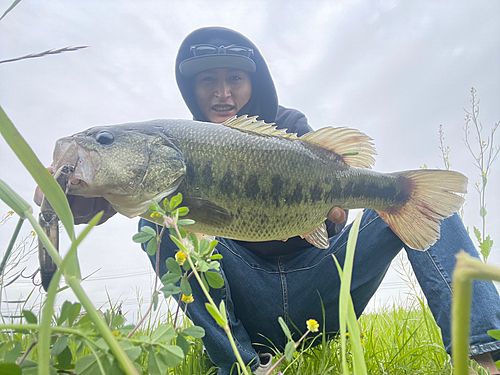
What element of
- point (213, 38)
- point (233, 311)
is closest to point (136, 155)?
point (233, 311)

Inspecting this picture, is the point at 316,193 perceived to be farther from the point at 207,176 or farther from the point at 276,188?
the point at 207,176

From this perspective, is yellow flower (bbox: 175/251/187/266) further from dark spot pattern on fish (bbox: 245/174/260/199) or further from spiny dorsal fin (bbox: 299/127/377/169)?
spiny dorsal fin (bbox: 299/127/377/169)

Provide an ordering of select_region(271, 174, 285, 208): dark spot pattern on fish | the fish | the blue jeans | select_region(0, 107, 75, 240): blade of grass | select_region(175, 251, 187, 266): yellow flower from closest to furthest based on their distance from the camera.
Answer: select_region(0, 107, 75, 240): blade of grass
select_region(175, 251, 187, 266): yellow flower
the fish
select_region(271, 174, 285, 208): dark spot pattern on fish
the blue jeans

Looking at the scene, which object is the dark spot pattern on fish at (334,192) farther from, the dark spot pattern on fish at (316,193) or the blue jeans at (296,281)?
the blue jeans at (296,281)

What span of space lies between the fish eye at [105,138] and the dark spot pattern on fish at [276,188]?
2.46 ft

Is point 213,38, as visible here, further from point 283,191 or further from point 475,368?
point 475,368

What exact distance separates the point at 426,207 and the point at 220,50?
84.4 inches

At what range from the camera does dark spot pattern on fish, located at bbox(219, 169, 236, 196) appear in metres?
1.49

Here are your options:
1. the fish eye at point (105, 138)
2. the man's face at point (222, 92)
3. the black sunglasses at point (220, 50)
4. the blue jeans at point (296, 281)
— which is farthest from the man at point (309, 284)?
the black sunglasses at point (220, 50)

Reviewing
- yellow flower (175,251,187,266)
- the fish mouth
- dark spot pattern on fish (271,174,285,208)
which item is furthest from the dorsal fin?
yellow flower (175,251,187,266)

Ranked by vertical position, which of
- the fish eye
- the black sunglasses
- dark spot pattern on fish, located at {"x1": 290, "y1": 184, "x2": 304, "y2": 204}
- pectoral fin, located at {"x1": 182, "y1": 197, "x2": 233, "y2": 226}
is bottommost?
pectoral fin, located at {"x1": 182, "y1": 197, "x2": 233, "y2": 226}

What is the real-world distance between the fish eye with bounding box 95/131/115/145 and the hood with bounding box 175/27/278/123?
1608 millimetres

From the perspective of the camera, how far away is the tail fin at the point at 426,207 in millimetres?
1734

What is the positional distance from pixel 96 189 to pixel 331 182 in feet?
3.64
